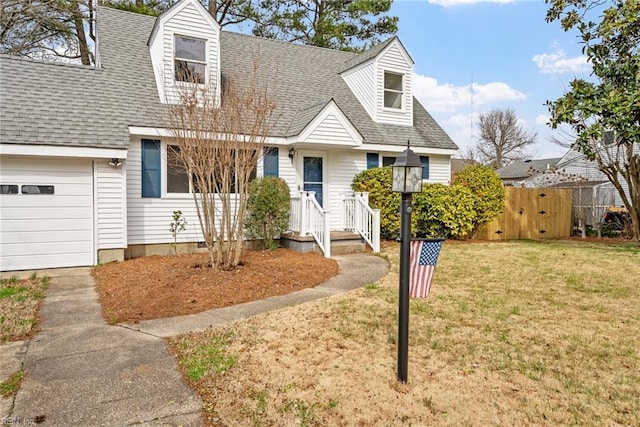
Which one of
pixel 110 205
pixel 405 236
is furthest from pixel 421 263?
pixel 110 205

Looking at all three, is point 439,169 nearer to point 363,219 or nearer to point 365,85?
point 365,85

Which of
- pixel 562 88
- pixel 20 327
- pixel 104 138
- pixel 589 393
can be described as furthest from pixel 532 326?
pixel 562 88

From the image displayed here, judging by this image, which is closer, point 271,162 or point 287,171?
point 271,162

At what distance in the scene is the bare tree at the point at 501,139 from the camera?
4400 centimetres

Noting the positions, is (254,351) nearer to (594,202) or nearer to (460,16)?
(460,16)

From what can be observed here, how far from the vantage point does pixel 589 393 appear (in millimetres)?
3186

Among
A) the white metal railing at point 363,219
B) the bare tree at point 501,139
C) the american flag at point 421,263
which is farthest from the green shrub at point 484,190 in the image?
the bare tree at point 501,139

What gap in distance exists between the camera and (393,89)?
1395 cm

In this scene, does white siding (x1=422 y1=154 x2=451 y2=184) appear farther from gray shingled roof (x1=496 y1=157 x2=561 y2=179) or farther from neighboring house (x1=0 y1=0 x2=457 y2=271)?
gray shingled roof (x1=496 y1=157 x2=561 y2=179)

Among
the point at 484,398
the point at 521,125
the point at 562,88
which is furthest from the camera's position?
the point at 521,125

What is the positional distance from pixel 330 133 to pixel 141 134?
15.0ft

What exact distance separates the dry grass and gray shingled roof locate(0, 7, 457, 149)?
6.15 meters

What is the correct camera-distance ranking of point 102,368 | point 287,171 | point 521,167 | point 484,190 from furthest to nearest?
1. point 521,167
2. point 484,190
3. point 287,171
4. point 102,368

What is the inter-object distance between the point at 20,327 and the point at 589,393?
18.6ft
